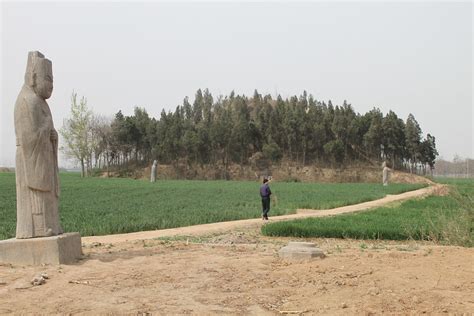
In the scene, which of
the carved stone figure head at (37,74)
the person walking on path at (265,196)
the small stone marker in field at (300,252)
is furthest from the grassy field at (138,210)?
the small stone marker in field at (300,252)

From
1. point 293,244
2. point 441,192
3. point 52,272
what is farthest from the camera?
point 441,192

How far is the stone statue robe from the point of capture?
968 centimetres

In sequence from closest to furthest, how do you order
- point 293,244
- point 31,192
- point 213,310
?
point 213,310 → point 31,192 → point 293,244

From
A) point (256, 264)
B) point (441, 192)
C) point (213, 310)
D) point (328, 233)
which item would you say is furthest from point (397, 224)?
point (441, 192)

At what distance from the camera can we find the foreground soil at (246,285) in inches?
273

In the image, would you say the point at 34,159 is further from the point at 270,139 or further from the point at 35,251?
the point at 270,139

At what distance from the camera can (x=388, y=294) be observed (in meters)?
7.16

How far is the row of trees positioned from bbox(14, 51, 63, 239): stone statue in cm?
6637

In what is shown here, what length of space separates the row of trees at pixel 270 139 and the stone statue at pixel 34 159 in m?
66.4

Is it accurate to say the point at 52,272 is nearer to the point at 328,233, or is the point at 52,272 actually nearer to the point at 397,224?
the point at 328,233

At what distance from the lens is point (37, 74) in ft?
32.7

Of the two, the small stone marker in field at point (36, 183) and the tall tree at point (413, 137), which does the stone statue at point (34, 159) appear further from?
the tall tree at point (413, 137)

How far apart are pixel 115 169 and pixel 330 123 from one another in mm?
36086

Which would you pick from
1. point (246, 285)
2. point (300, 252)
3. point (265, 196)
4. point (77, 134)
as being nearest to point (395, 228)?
point (265, 196)
